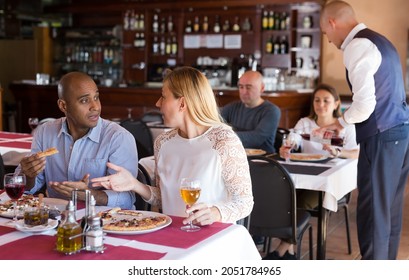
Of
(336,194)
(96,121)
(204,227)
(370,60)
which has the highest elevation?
(370,60)

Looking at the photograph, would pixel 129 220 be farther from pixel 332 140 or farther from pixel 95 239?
pixel 332 140

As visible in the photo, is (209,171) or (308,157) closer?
(209,171)

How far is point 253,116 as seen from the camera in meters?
5.15

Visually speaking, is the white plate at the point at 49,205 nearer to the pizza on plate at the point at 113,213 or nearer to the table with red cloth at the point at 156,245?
the table with red cloth at the point at 156,245

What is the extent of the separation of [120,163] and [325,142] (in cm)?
185

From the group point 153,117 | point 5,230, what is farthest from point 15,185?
point 153,117

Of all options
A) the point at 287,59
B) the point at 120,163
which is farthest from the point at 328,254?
the point at 287,59

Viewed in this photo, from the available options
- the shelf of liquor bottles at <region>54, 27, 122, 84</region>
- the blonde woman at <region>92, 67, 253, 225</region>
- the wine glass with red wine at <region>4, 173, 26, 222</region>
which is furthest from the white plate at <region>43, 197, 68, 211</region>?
the shelf of liquor bottles at <region>54, 27, 122, 84</region>

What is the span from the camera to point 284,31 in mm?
10406

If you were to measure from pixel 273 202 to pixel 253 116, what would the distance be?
5.33 ft

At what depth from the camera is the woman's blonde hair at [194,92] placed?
8.45 ft

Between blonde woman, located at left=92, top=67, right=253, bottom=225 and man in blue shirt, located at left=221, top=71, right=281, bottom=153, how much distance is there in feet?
7.57

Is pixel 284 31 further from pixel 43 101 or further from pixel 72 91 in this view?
pixel 72 91

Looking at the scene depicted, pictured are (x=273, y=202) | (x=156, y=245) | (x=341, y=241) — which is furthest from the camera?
(x=341, y=241)
